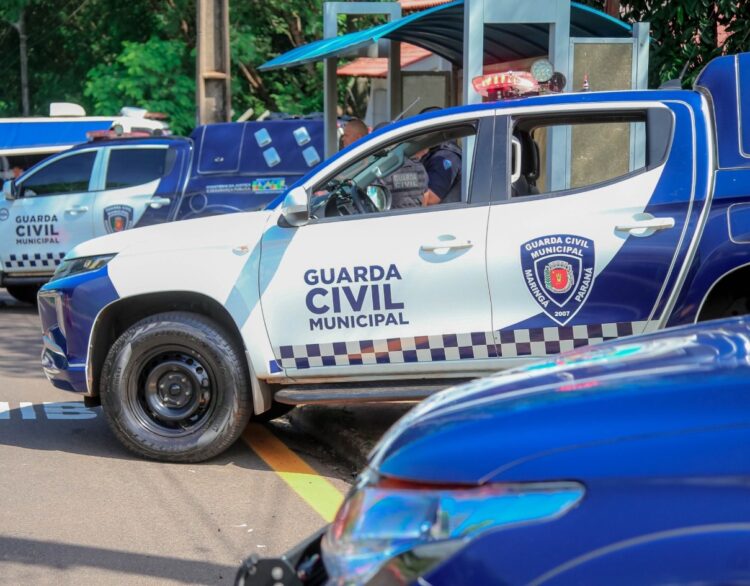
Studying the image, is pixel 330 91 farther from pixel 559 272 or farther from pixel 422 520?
pixel 422 520

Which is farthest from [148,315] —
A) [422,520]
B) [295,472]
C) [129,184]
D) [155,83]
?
[155,83]

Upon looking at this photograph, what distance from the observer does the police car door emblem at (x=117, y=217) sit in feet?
40.6

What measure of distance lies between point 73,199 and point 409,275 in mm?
7874

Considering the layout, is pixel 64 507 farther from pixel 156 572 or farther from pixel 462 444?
pixel 462 444

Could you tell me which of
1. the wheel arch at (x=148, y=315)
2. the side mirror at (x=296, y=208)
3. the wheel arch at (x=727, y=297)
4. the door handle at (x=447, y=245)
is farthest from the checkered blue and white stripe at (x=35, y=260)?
the wheel arch at (x=727, y=297)

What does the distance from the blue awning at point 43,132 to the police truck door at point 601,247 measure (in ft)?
40.7

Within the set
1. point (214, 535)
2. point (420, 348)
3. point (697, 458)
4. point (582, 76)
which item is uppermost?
point (582, 76)

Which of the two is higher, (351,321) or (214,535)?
(351,321)

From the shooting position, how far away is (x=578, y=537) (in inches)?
76.8

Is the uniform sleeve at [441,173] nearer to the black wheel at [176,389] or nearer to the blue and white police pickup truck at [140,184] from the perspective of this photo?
the black wheel at [176,389]

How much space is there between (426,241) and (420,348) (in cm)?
55

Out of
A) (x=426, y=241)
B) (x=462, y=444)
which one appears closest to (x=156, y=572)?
(x=426, y=241)

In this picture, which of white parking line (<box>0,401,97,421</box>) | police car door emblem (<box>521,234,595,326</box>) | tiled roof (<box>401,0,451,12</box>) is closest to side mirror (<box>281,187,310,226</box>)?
police car door emblem (<box>521,234,595,326</box>)

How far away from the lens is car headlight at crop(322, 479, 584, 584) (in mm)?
2016
